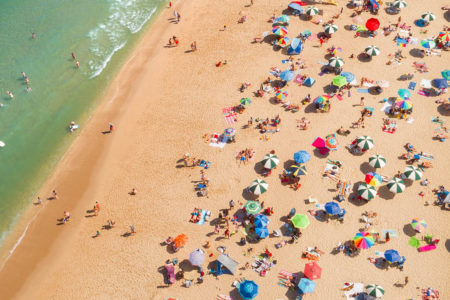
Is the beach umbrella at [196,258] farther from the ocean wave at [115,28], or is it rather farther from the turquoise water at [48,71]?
the ocean wave at [115,28]

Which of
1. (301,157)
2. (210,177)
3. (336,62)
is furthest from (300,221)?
(336,62)

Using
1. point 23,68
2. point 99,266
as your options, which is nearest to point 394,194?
point 99,266

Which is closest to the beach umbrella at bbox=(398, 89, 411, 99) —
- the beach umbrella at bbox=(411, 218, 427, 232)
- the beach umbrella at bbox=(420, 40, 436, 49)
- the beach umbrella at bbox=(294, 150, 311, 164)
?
the beach umbrella at bbox=(420, 40, 436, 49)

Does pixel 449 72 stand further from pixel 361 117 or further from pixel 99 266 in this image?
pixel 99 266

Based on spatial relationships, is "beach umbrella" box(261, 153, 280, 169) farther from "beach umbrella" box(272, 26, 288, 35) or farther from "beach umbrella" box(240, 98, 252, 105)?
"beach umbrella" box(272, 26, 288, 35)

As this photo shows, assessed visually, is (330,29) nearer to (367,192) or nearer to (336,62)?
(336,62)

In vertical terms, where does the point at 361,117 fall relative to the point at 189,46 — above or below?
below
